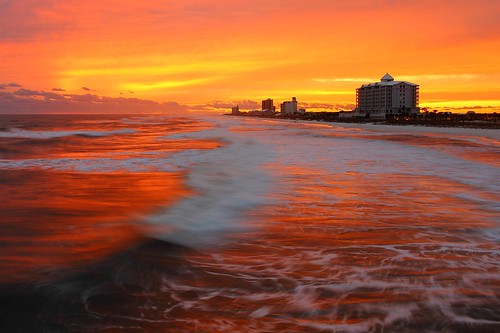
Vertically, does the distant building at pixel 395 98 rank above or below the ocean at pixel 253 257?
above

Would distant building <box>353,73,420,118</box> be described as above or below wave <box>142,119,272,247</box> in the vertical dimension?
above

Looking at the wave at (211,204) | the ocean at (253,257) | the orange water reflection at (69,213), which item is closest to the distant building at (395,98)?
the wave at (211,204)

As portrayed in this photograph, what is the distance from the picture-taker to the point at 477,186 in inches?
492

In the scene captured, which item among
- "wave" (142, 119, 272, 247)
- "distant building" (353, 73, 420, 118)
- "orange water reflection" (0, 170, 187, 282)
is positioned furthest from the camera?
"distant building" (353, 73, 420, 118)

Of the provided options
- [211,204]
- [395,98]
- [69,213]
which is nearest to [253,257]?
[211,204]

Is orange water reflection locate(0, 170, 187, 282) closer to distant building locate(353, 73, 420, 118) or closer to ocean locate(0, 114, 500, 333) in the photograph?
ocean locate(0, 114, 500, 333)

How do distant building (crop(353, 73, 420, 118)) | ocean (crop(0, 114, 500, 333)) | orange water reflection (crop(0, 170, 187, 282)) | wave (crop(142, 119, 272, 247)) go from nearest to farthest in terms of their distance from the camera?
ocean (crop(0, 114, 500, 333)) → orange water reflection (crop(0, 170, 187, 282)) → wave (crop(142, 119, 272, 247)) → distant building (crop(353, 73, 420, 118))

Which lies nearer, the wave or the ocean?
the ocean

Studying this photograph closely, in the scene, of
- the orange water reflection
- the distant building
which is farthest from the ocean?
the distant building

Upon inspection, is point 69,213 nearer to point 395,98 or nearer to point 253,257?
point 253,257

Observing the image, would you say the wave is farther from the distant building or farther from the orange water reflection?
the distant building

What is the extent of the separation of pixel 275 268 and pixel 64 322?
2656mm

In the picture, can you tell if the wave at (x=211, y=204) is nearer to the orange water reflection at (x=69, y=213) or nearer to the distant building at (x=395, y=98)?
the orange water reflection at (x=69, y=213)

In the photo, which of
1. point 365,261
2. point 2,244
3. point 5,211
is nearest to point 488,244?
point 365,261
